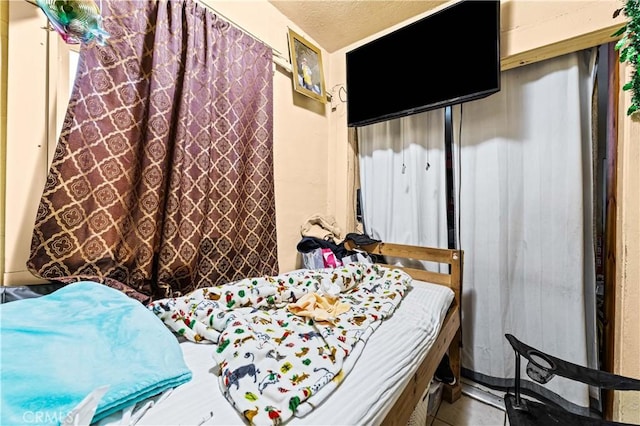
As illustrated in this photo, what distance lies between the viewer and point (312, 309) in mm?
988

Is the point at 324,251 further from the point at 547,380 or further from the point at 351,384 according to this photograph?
the point at 547,380

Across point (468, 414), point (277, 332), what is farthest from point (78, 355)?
point (468, 414)

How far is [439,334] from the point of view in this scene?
107cm

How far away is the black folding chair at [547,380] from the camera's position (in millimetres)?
838

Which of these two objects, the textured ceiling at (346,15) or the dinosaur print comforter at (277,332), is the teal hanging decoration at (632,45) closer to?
the textured ceiling at (346,15)

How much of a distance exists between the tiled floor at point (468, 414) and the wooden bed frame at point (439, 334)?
4 centimetres

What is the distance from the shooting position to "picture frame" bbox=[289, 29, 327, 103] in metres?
1.73

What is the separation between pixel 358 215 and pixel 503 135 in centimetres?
107

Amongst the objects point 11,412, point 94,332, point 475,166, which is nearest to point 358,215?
point 475,166

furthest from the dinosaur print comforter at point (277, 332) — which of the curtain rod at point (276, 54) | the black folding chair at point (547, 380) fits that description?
the curtain rod at point (276, 54)

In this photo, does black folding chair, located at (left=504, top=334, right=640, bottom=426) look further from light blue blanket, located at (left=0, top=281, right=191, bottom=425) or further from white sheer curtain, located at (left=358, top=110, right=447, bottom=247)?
Answer: light blue blanket, located at (left=0, top=281, right=191, bottom=425)

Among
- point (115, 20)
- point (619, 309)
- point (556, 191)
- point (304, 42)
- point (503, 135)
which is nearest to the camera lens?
point (115, 20)

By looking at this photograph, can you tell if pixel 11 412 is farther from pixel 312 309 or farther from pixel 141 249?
pixel 312 309

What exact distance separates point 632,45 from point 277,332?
1809mm
